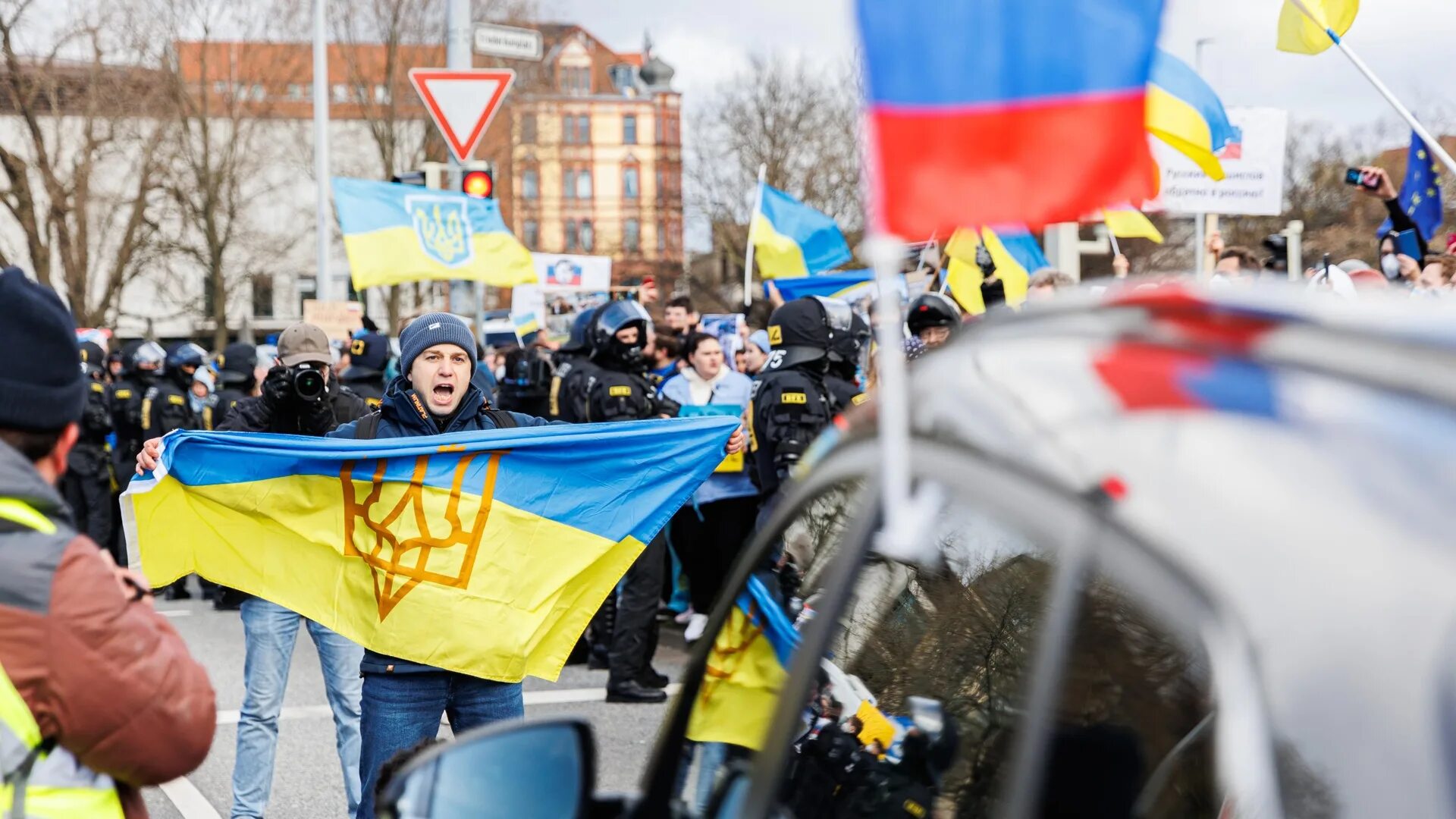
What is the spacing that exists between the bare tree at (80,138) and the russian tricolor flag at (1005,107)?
3646 centimetres

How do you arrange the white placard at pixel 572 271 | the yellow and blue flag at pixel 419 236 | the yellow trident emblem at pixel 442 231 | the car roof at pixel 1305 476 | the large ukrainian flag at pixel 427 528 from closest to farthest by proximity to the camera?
the car roof at pixel 1305 476
the large ukrainian flag at pixel 427 528
the yellow and blue flag at pixel 419 236
the yellow trident emblem at pixel 442 231
the white placard at pixel 572 271

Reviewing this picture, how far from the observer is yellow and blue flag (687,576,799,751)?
201 centimetres

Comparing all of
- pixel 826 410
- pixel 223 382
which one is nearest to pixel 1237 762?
pixel 826 410

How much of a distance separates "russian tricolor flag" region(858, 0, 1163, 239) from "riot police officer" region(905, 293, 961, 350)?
640cm

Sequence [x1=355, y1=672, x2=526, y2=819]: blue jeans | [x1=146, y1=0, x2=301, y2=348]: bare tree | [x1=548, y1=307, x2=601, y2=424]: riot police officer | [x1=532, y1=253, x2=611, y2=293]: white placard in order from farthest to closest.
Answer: [x1=146, y1=0, x2=301, y2=348]: bare tree, [x1=532, y1=253, x2=611, y2=293]: white placard, [x1=548, y1=307, x2=601, y2=424]: riot police officer, [x1=355, y1=672, x2=526, y2=819]: blue jeans

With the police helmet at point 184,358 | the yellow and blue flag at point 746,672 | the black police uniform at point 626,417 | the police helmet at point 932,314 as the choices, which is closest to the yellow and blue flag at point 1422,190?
the police helmet at point 932,314

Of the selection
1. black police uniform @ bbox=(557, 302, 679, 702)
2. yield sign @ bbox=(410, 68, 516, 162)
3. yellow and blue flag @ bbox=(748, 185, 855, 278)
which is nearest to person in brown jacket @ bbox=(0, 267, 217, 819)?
black police uniform @ bbox=(557, 302, 679, 702)

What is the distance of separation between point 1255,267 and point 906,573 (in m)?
5.84

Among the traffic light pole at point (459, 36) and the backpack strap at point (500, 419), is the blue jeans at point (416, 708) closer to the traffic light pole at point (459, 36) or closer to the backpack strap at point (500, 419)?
the backpack strap at point (500, 419)

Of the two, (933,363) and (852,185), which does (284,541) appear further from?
(852,185)

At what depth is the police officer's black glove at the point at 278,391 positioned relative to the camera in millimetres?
5805

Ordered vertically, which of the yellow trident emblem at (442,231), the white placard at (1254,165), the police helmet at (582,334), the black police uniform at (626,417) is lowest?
the black police uniform at (626,417)

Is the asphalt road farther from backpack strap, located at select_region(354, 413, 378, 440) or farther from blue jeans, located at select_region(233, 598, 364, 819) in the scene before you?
backpack strap, located at select_region(354, 413, 378, 440)

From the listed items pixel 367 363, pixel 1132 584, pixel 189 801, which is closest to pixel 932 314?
pixel 189 801
